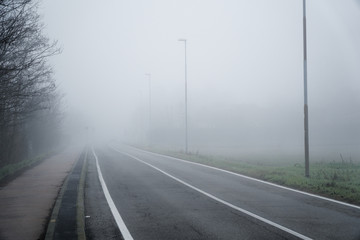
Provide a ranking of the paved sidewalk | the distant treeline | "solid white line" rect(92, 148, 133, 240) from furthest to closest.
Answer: the distant treeline < the paved sidewalk < "solid white line" rect(92, 148, 133, 240)

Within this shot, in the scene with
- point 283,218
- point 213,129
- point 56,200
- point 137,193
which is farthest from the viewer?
point 213,129

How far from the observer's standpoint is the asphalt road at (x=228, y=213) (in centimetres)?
584

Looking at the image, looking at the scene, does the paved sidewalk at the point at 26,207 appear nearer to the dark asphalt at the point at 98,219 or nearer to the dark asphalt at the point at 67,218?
the dark asphalt at the point at 67,218

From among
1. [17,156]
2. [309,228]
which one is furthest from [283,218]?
[17,156]

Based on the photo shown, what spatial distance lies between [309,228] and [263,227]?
0.94 metres

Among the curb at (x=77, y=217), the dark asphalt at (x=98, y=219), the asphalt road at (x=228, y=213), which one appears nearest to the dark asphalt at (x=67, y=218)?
the curb at (x=77, y=217)

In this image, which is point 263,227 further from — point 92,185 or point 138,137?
point 138,137

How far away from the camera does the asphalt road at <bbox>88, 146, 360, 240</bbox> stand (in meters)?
5.84

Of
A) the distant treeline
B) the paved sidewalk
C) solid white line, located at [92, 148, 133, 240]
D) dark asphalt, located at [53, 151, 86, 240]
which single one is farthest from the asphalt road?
the distant treeline

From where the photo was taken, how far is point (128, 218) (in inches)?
278

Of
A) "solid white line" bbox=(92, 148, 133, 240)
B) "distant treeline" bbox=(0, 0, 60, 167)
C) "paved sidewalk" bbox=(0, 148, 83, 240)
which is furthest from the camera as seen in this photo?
"distant treeline" bbox=(0, 0, 60, 167)

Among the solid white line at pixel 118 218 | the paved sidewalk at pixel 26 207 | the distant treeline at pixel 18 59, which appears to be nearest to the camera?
the solid white line at pixel 118 218

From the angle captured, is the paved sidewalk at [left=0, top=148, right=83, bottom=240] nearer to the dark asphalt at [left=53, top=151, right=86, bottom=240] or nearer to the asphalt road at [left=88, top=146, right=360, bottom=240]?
the dark asphalt at [left=53, top=151, right=86, bottom=240]

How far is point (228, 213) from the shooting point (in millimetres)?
7414
